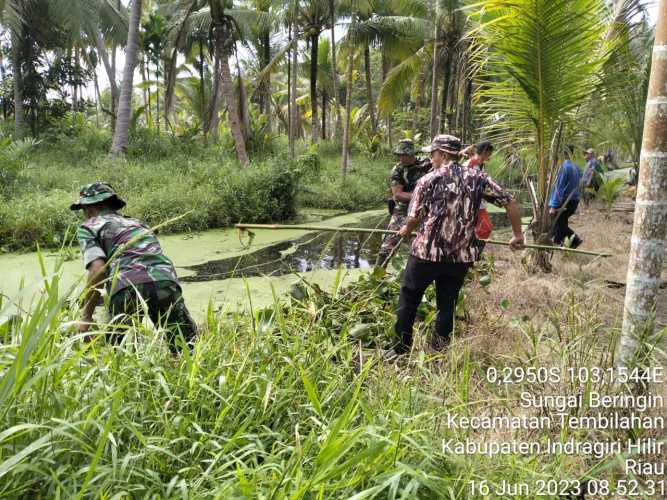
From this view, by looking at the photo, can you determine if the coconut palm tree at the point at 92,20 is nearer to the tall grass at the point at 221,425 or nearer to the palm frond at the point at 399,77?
the palm frond at the point at 399,77

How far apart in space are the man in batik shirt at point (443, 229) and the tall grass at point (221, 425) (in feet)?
2.66

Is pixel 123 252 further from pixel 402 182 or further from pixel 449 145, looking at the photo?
pixel 402 182

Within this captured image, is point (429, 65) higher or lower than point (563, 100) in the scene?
higher

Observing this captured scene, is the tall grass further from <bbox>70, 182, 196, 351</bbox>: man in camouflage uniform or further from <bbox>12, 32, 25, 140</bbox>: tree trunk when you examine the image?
<bbox>12, 32, 25, 140</bbox>: tree trunk

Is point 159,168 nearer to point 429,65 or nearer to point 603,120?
point 603,120

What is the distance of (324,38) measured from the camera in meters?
20.8

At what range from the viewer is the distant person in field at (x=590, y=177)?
33.2ft

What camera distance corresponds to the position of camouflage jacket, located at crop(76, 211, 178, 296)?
8.39 feet

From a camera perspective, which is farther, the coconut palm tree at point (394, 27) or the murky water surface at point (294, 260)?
the coconut palm tree at point (394, 27)

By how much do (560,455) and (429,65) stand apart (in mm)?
18387

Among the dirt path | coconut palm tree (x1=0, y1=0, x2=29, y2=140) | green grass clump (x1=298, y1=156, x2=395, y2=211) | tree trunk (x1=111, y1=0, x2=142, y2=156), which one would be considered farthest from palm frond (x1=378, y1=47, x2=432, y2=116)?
coconut palm tree (x1=0, y1=0, x2=29, y2=140)

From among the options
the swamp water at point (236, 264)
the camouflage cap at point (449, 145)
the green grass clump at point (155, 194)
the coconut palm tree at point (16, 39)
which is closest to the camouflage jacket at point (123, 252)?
→ the swamp water at point (236, 264)

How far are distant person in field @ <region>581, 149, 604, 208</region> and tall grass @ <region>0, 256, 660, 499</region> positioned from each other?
8.99 metres

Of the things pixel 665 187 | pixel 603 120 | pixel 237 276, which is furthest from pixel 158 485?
pixel 603 120
